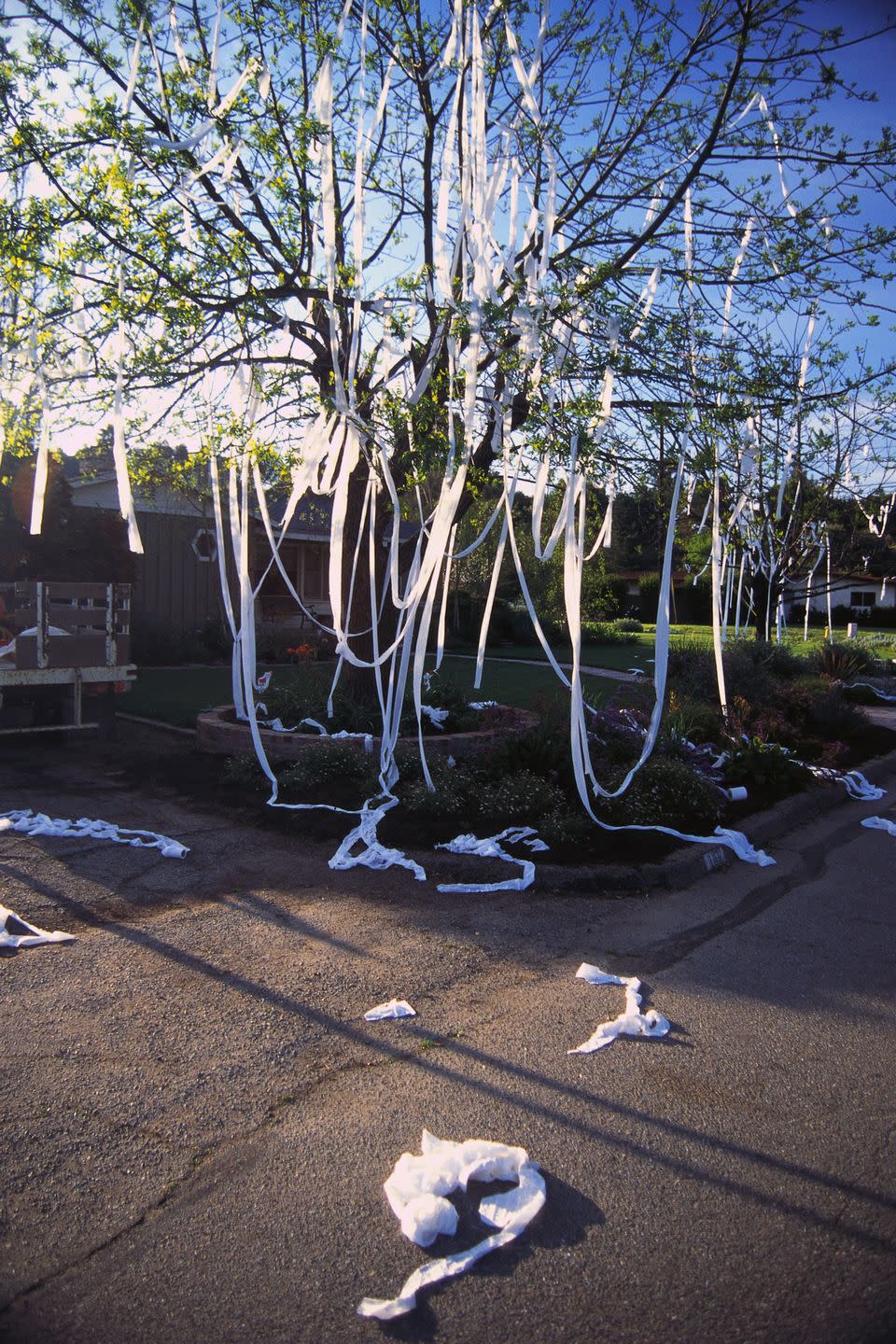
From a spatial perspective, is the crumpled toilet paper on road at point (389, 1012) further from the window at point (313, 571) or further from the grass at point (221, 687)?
the window at point (313, 571)

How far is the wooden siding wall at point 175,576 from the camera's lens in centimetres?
2050

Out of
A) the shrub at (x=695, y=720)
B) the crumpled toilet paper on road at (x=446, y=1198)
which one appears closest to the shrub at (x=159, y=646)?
the shrub at (x=695, y=720)

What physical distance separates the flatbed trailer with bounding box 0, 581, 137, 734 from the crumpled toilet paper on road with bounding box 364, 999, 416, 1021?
21.0 ft

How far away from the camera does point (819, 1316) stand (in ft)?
7.62

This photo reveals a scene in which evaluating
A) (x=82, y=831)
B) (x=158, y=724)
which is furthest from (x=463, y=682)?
(x=82, y=831)

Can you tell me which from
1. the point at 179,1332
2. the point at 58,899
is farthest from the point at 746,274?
the point at 179,1332

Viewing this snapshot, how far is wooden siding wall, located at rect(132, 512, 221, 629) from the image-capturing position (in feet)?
67.3

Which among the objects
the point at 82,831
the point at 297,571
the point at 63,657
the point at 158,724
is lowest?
the point at 82,831

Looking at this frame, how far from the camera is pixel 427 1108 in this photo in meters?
3.23

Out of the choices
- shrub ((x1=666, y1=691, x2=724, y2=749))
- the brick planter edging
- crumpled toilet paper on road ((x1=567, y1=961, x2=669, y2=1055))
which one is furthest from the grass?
crumpled toilet paper on road ((x1=567, y1=961, x2=669, y2=1055))

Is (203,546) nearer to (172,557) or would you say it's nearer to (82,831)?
(172,557)

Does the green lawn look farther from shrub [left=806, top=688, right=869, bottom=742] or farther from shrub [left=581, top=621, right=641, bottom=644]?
shrub [left=581, top=621, right=641, bottom=644]

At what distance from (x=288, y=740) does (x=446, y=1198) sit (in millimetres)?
5970

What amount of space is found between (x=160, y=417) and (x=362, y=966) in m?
5.62
